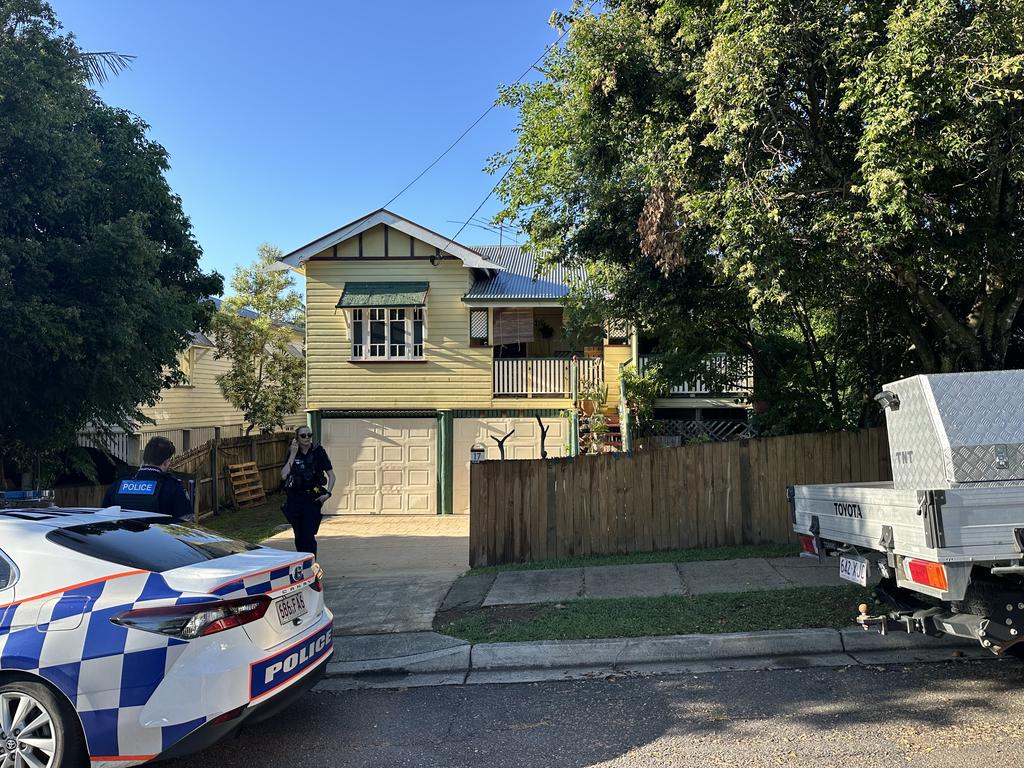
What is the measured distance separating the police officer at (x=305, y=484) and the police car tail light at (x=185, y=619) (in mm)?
4056

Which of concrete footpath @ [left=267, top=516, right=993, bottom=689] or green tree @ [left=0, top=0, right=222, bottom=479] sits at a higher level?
green tree @ [left=0, top=0, right=222, bottom=479]

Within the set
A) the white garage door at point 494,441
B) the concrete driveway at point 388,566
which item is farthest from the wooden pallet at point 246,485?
the white garage door at point 494,441

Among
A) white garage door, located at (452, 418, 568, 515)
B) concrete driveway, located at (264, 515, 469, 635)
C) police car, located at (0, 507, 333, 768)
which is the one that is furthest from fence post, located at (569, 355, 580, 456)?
police car, located at (0, 507, 333, 768)

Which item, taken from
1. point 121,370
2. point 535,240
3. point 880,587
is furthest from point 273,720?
point 535,240

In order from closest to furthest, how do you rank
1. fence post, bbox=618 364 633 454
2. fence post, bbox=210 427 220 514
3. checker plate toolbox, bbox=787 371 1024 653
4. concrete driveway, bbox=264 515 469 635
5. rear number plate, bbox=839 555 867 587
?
checker plate toolbox, bbox=787 371 1024 653, rear number plate, bbox=839 555 867 587, concrete driveway, bbox=264 515 469 635, fence post, bbox=618 364 633 454, fence post, bbox=210 427 220 514

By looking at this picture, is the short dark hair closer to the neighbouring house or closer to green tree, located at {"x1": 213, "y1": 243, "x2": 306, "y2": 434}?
the neighbouring house

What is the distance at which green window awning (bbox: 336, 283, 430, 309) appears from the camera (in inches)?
672

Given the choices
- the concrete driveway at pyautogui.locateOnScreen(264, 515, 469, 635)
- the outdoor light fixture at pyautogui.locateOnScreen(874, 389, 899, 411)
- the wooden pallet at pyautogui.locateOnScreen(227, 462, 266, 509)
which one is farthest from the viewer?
the wooden pallet at pyautogui.locateOnScreen(227, 462, 266, 509)

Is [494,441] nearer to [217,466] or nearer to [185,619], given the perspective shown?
[217,466]

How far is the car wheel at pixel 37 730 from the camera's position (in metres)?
3.54

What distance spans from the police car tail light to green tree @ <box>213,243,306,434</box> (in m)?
17.6

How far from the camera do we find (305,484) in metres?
7.86

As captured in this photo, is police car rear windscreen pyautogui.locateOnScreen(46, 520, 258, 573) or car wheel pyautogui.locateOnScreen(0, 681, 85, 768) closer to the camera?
car wheel pyautogui.locateOnScreen(0, 681, 85, 768)

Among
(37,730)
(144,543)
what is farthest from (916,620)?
(37,730)
